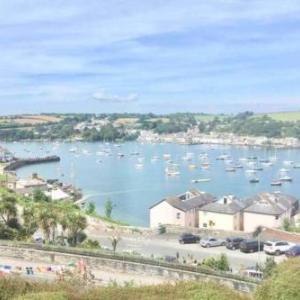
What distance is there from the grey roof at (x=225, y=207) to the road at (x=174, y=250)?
4437 millimetres

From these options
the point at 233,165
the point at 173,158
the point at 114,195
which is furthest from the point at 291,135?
the point at 114,195

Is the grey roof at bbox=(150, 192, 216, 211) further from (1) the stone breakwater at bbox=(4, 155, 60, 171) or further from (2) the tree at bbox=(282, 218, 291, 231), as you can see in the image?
(1) the stone breakwater at bbox=(4, 155, 60, 171)

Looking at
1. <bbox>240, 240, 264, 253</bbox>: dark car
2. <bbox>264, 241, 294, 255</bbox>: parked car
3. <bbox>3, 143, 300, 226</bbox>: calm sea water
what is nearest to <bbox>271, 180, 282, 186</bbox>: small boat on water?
<bbox>3, 143, 300, 226</bbox>: calm sea water

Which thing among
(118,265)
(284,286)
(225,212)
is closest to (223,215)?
(225,212)

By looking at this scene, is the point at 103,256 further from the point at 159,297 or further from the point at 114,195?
the point at 114,195

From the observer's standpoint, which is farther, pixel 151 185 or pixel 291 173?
pixel 291 173

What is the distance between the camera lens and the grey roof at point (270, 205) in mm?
25428

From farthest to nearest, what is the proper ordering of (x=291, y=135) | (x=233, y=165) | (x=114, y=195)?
(x=291, y=135) → (x=233, y=165) → (x=114, y=195)

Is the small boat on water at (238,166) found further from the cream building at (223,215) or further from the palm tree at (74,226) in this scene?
the palm tree at (74,226)

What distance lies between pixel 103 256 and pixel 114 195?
3230 centimetres

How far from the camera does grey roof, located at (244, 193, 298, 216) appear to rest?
25428 millimetres

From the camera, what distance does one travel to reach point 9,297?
7.36m

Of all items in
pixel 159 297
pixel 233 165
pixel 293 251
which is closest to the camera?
pixel 159 297

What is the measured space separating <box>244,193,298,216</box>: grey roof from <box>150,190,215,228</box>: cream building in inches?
94.7
